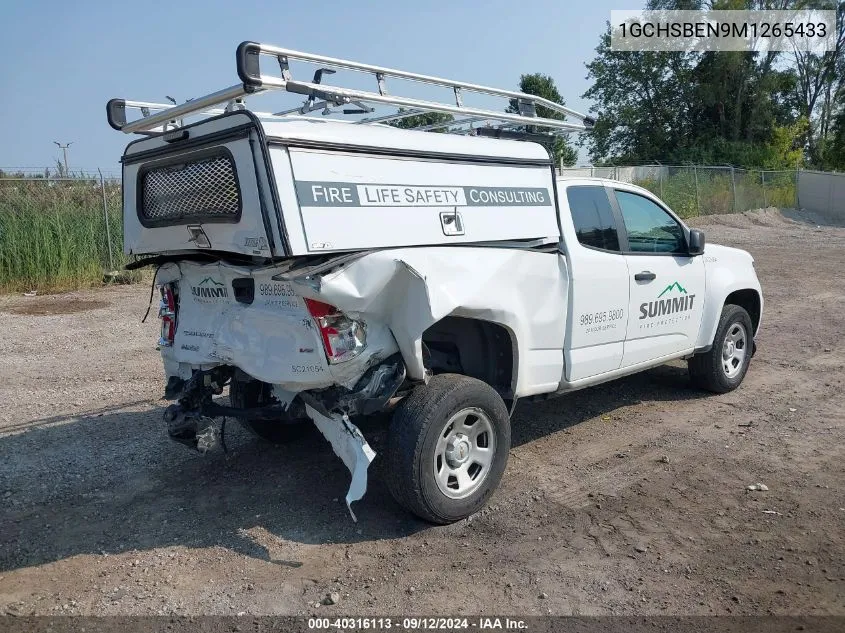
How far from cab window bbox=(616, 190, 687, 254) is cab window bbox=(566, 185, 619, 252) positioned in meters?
0.20

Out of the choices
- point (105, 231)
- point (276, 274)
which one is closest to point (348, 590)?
point (276, 274)

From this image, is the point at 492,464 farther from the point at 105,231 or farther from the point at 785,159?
the point at 785,159

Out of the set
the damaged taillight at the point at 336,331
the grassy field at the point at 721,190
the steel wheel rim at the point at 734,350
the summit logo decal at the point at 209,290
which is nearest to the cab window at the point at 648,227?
the steel wheel rim at the point at 734,350

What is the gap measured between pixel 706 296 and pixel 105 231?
498 inches

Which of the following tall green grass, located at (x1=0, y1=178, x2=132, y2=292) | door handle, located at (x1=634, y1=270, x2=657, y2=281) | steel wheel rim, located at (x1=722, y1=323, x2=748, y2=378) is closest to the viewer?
door handle, located at (x1=634, y1=270, x2=657, y2=281)

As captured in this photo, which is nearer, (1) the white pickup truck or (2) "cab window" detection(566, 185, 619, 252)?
(1) the white pickup truck

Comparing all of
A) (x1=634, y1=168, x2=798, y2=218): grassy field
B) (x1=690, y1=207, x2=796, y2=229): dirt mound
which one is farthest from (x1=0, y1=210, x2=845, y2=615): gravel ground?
(x1=634, y1=168, x2=798, y2=218): grassy field

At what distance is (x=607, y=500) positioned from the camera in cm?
470

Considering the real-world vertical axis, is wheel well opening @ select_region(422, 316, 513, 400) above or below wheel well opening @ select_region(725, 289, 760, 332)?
above

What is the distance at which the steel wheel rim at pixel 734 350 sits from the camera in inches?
274

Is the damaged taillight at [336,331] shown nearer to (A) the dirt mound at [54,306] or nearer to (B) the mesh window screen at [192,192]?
(B) the mesh window screen at [192,192]

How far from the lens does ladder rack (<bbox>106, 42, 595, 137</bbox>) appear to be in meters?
3.76

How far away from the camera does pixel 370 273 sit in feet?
12.8

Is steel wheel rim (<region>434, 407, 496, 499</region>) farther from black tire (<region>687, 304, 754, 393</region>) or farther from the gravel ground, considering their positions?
black tire (<region>687, 304, 754, 393</region>)
